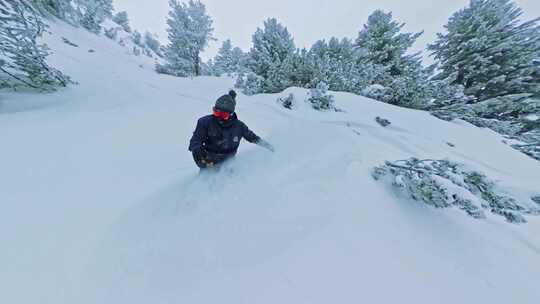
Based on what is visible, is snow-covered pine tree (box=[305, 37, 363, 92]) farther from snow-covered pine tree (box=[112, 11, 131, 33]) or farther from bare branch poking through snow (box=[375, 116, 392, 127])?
snow-covered pine tree (box=[112, 11, 131, 33])

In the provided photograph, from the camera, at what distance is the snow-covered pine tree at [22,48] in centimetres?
418

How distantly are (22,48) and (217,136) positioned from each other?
537cm

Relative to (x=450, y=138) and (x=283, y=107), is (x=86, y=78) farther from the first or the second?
(x=450, y=138)

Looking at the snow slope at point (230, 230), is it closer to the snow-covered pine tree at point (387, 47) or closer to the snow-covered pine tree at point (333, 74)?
the snow-covered pine tree at point (333, 74)

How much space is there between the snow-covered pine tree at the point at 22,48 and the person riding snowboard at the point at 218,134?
16.5 ft

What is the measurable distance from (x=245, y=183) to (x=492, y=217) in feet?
10.4

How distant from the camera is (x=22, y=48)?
4.49m

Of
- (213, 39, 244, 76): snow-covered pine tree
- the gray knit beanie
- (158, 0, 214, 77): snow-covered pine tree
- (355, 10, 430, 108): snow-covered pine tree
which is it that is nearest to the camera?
the gray knit beanie

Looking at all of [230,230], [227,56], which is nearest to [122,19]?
[227,56]

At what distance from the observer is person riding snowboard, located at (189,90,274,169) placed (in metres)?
2.42

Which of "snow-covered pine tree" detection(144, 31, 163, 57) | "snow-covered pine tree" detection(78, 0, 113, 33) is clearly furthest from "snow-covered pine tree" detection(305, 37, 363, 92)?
"snow-covered pine tree" detection(144, 31, 163, 57)

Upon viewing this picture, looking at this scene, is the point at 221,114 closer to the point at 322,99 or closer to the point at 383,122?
the point at 322,99

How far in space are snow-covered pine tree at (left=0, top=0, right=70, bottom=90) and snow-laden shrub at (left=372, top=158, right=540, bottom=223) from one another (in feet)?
24.6

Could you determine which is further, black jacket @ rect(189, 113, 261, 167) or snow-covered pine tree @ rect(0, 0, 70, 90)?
snow-covered pine tree @ rect(0, 0, 70, 90)
